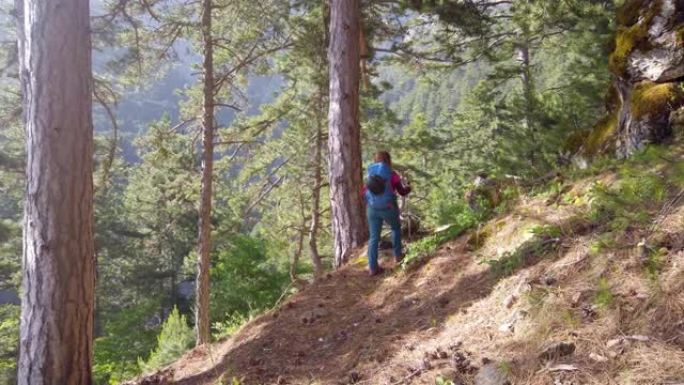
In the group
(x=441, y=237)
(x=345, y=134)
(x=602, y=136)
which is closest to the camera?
(x=441, y=237)

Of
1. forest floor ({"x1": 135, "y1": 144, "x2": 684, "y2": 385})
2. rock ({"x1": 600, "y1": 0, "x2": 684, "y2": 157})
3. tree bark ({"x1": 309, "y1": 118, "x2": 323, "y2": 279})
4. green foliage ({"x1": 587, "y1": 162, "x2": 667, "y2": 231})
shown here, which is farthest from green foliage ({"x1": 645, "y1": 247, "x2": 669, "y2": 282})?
tree bark ({"x1": 309, "y1": 118, "x2": 323, "y2": 279})

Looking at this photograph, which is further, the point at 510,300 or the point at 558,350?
the point at 510,300

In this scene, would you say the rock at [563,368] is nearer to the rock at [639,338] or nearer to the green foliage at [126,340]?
the rock at [639,338]

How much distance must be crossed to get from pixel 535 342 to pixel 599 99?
12.9 meters

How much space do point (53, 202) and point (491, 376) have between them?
12.9 feet

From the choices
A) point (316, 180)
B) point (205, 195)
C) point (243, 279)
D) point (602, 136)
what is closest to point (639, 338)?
point (602, 136)

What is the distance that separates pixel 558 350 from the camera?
298cm

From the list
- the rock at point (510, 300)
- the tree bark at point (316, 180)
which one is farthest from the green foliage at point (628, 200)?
the tree bark at point (316, 180)

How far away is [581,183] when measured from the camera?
19.2 feet

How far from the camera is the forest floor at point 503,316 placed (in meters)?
2.89

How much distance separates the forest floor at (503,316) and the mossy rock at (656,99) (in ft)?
3.28

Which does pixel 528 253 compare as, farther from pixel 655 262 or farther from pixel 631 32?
pixel 631 32

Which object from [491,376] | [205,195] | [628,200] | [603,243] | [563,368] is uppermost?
[205,195]

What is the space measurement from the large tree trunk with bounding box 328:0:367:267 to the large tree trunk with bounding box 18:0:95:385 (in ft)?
12.1
